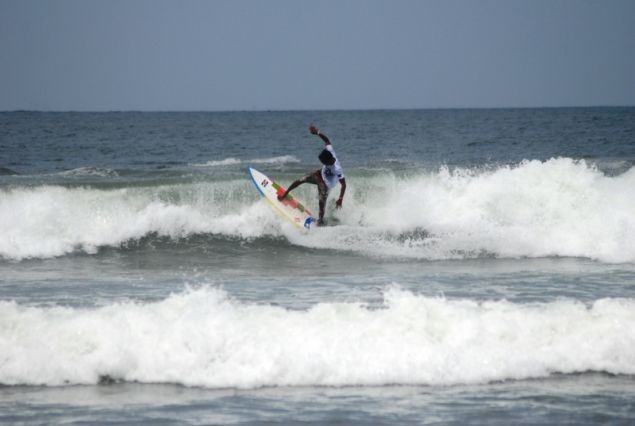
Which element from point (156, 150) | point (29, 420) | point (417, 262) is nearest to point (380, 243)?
point (417, 262)

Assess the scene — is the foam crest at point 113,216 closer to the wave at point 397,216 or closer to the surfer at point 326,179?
the wave at point 397,216

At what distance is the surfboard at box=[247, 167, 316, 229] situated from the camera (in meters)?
17.8

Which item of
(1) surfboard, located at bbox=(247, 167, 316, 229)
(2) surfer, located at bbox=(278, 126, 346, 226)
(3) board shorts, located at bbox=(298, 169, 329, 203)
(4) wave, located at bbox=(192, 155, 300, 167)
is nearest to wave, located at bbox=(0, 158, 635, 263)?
(1) surfboard, located at bbox=(247, 167, 316, 229)

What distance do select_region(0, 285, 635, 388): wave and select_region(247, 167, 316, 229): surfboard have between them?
862 centimetres

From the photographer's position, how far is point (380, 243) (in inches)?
663

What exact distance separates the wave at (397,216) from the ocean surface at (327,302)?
51mm

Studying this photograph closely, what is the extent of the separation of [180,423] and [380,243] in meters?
10.3

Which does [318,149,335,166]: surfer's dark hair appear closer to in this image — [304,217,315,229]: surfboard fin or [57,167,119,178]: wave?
[304,217,315,229]: surfboard fin

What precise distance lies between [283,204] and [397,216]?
2443 millimetres

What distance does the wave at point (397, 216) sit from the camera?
1602cm

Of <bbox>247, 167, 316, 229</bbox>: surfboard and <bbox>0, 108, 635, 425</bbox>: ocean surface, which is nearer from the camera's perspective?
<bbox>0, 108, 635, 425</bbox>: ocean surface

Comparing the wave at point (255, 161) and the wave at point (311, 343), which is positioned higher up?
the wave at point (255, 161)

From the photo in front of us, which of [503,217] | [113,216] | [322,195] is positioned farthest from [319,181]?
[113,216]

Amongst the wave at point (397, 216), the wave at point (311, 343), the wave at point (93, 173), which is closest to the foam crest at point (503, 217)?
the wave at point (397, 216)
